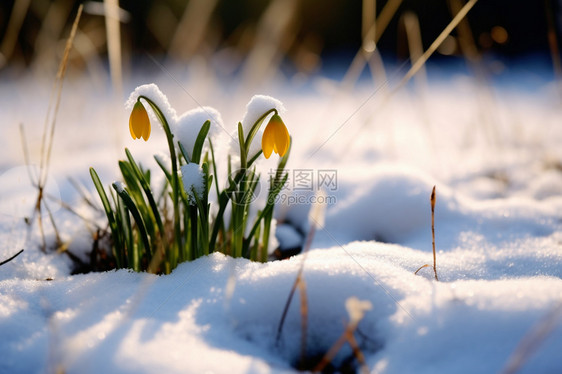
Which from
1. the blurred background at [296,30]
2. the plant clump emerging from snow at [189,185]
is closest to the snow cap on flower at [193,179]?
the plant clump emerging from snow at [189,185]

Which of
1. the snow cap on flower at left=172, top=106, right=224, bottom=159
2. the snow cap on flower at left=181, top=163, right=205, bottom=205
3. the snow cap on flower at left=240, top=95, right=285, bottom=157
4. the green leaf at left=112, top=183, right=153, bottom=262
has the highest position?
the snow cap on flower at left=240, top=95, right=285, bottom=157

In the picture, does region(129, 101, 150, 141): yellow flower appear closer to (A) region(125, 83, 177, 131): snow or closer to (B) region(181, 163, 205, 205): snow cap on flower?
(A) region(125, 83, 177, 131): snow

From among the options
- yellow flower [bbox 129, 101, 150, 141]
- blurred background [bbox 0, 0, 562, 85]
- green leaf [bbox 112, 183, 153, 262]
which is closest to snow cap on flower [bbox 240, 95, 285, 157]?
yellow flower [bbox 129, 101, 150, 141]

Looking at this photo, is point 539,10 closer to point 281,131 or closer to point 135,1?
point 135,1

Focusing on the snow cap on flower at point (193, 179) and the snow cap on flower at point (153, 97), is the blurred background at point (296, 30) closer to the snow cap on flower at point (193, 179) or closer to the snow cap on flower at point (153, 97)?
the snow cap on flower at point (153, 97)

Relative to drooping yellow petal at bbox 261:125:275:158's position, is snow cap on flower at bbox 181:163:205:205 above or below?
below

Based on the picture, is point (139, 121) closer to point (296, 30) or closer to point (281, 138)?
point (281, 138)

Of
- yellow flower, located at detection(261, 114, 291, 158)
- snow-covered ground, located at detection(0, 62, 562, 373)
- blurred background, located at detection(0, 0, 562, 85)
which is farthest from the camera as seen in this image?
blurred background, located at detection(0, 0, 562, 85)

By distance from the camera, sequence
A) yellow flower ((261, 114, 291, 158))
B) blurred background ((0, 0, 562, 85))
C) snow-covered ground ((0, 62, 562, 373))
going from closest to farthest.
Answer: snow-covered ground ((0, 62, 562, 373)) < yellow flower ((261, 114, 291, 158)) < blurred background ((0, 0, 562, 85))
